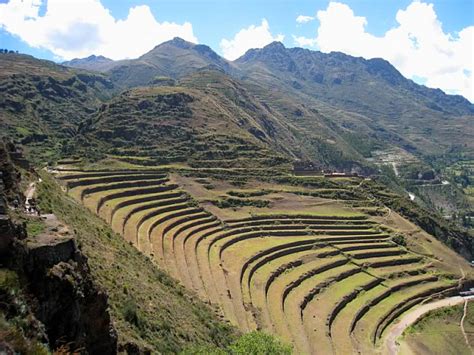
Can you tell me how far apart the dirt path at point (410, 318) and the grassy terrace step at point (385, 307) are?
144 cm

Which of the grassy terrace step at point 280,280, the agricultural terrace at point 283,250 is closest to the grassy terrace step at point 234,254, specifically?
the agricultural terrace at point 283,250

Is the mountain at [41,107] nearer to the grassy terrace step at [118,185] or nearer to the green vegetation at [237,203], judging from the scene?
the grassy terrace step at [118,185]

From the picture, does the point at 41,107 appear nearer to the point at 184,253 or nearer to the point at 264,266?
the point at 184,253

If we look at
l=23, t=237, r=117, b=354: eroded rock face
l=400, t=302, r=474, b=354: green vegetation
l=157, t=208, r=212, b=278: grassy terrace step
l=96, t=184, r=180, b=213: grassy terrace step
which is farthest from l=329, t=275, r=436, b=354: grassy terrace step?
l=23, t=237, r=117, b=354: eroded rock face

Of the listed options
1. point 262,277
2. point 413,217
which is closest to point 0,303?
point 262,277

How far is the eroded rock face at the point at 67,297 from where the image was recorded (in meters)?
15.3

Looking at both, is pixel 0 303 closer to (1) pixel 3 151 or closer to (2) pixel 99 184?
(1) pixel 3 151

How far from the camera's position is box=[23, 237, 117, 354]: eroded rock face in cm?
1533

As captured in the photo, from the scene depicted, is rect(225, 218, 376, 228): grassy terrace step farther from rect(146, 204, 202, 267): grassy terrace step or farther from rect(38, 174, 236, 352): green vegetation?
rect(38, 174, 236, 352): green vegetation

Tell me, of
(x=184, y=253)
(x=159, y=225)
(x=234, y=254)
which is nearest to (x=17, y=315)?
(x=184, y=253)

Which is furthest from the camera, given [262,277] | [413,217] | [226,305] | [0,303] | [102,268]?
[413,217]

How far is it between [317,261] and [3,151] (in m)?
45.3

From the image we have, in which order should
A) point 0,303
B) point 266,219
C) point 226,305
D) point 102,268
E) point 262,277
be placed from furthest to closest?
point 266,219, point 262,277, point 226,305, point 102,268, point 0,303

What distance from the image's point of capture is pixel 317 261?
197 feet
